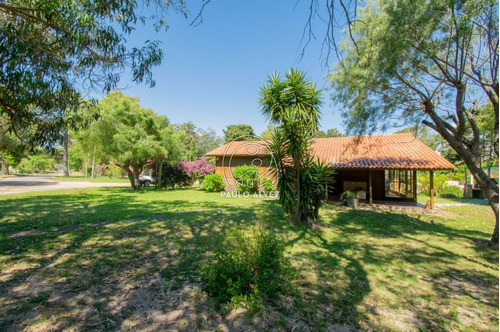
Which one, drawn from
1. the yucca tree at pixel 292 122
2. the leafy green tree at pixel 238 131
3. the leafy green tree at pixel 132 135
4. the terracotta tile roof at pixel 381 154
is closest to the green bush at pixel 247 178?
the terracotta tile roof at pixel 381 154

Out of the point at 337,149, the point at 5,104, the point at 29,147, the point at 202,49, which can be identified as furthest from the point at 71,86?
the point at 337,149

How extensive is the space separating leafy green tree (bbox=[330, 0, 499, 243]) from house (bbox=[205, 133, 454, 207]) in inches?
111

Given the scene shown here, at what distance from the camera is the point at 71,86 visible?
552 cm

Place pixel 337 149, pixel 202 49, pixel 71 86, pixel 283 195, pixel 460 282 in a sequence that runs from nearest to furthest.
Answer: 1. pixel 460 282
2. pixel 71 86
3. pixel 202 49
4. pixel 283 195
5. pixel 337 149

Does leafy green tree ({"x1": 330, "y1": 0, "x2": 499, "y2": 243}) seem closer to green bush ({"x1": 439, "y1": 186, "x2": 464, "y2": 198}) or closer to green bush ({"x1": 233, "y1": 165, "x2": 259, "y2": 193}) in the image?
green bush ({"x1": 233, "y1": 165, "x2": 259, "y2": 193})

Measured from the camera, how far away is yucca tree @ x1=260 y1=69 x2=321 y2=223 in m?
7.66

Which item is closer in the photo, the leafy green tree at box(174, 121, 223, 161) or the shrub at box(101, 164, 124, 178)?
the shrub at box(101, 164, 124, 178)

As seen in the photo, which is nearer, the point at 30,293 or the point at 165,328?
the point at 165,328

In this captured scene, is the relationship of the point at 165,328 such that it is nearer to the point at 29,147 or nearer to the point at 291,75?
the point at 29,147

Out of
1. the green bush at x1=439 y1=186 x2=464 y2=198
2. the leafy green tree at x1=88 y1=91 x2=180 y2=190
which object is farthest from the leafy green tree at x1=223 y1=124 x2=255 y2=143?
the green bush at x1=439 y1=186 x2=464 y2=198

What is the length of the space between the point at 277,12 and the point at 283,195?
19.5 feet

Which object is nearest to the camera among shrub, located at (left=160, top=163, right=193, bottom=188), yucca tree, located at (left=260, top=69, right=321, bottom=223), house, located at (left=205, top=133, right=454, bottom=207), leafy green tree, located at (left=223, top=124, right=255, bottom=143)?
yucca tree, located at (left=260, top=69, right=321, bottom=223)

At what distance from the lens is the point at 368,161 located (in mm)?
13703

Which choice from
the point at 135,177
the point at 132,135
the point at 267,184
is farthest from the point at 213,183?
the point at 132,135
